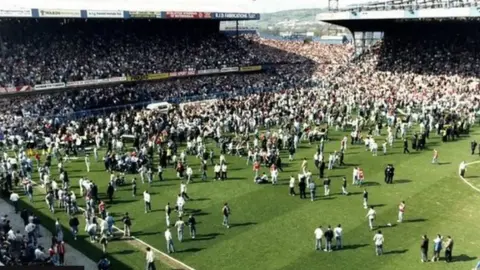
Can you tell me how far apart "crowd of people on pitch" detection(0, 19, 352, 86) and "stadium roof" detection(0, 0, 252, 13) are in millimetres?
2379

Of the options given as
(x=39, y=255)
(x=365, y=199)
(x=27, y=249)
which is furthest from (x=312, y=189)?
(x=27, y=249)

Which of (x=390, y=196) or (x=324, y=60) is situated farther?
(x=324, y=60)

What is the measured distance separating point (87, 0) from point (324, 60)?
32.3 metres

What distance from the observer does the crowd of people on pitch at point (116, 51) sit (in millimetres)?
48406

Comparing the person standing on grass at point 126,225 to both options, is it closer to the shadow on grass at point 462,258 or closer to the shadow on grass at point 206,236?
the shadow on grass at point 206,236

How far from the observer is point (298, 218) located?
22500mm

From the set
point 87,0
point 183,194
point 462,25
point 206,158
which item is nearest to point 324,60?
point 462,25

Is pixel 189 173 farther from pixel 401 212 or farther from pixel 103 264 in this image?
pixel 401 212

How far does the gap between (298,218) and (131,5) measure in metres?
41.0

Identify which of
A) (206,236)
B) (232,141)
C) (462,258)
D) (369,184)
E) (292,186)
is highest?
(232,141)

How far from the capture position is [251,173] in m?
29.1

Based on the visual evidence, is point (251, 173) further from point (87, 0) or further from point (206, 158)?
point (87, 0)

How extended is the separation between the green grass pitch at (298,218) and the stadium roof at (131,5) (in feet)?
75.7

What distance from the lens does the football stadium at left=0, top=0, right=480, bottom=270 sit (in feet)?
65.4
